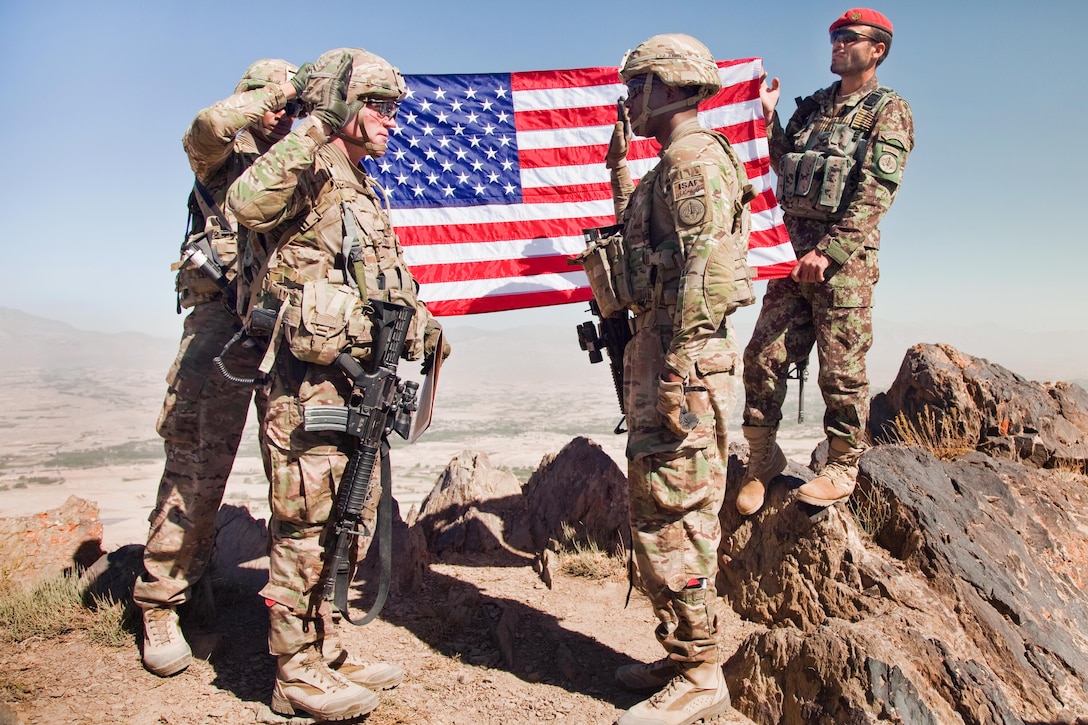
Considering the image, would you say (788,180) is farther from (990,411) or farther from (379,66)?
(990,411)

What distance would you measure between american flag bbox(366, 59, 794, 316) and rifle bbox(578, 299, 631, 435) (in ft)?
3.61

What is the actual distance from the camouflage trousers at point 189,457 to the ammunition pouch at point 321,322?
887 millimetres

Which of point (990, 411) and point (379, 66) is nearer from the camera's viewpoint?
point (379, 66)

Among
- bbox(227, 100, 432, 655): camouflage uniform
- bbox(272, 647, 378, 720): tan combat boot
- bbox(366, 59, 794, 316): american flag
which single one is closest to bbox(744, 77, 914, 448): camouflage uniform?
bbox(366, 59, 794, 316): american flag

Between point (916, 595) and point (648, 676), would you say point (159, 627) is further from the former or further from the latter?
point (916, 595)

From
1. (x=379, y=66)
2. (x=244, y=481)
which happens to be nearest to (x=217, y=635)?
(x=379, y=66)

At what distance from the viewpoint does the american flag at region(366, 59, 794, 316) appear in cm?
575

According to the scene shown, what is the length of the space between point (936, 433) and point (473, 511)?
420 cm

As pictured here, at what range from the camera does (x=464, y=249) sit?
5.79m


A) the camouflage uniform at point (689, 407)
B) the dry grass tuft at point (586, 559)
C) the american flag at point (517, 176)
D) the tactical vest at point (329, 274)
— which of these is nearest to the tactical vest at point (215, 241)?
the tactical vest at point (329, 274)

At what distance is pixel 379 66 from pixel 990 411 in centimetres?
604

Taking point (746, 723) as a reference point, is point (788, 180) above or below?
above

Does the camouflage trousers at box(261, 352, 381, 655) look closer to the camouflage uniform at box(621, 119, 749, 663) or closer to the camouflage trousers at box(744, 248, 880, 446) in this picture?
the camouflage uniform at box(621, 119, 749, 663)

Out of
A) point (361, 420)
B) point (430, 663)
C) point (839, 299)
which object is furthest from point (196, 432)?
point (839, 299)
